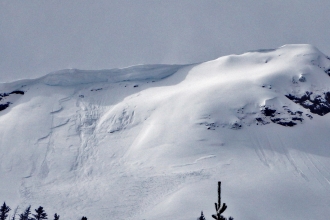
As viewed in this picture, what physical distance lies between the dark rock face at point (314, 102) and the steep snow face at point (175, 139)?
25cm

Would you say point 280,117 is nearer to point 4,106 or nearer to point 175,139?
point 175,139

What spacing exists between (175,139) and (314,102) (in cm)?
3187

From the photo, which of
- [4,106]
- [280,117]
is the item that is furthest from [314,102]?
[4,106]

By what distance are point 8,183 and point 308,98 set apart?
6145 cm

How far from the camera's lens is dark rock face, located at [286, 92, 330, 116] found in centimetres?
10206

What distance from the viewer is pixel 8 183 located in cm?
8519

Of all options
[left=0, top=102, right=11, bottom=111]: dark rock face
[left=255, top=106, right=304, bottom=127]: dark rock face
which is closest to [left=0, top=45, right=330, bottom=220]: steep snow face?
[left=255, top=106, right=304, bottom=127]: dark rock face

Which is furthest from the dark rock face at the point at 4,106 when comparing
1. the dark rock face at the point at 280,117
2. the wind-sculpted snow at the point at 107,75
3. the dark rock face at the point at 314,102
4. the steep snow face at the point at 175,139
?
the dark rock face at the point at 314,102

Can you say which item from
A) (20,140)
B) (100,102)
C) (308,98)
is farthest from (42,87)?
(308,98)

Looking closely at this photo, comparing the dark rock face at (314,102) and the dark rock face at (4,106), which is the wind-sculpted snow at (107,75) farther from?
the dark rock face at (314,102)

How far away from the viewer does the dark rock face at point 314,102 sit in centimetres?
10206

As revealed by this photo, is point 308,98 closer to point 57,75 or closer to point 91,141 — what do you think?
point 91,141

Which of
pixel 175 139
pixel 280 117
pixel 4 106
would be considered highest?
pixel 4 106

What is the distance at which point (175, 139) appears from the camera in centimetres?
9169
